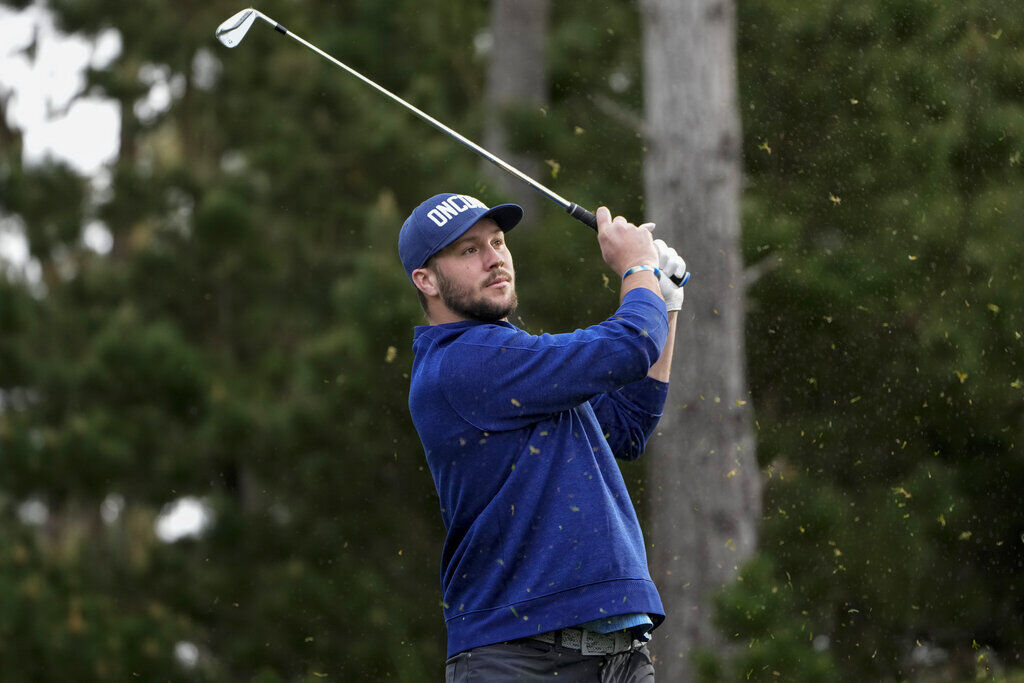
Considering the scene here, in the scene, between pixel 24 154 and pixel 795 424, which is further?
pixel 24 154

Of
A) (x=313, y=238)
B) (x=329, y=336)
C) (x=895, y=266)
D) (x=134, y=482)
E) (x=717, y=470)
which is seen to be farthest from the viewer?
(x=313, y=238)

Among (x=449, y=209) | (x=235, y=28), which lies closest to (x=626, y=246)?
(x=449, y=209)

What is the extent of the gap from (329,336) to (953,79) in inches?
153

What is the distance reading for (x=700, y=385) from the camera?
6105 millimetres

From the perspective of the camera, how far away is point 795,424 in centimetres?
725

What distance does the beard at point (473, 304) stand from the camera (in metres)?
3.07

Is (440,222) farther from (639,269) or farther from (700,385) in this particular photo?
(700,385)

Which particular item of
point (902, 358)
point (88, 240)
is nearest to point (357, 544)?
point (902, 358)

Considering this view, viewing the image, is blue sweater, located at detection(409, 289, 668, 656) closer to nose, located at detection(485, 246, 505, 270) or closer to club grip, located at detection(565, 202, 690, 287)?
nose, located at detection(485, 246, 505, 270)

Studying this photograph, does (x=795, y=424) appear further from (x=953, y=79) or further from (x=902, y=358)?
(x=953, y=79)

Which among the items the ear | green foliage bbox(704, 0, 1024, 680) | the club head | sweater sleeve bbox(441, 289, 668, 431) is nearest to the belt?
sweater sleeve bbox(441, 289, 668, 431)

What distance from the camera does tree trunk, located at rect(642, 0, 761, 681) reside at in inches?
239

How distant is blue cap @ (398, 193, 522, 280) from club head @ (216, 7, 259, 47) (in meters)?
1.15

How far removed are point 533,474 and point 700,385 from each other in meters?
3.33
